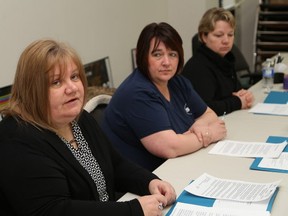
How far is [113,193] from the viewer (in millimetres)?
1562

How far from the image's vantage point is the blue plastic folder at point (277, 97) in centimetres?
261

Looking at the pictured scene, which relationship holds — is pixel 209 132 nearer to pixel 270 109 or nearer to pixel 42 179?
pixel 270 109

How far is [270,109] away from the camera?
246cm

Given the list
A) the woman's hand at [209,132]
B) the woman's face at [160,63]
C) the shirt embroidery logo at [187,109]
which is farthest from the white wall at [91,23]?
the woman's hand at [209,132]

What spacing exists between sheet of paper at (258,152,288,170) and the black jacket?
2.59ft

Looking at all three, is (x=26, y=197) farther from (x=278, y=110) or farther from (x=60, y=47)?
(x=278, y=110)

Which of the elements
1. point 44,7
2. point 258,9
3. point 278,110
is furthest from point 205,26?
point 258,9

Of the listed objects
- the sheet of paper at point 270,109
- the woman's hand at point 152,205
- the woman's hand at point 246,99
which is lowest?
the sheet of paper at point 270,109

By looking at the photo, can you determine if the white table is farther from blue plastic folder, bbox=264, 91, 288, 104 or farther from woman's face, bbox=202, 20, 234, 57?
woman's face, bbox=202, 20, 234, 57

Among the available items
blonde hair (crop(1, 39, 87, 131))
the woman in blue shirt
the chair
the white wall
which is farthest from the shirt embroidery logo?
the white wall

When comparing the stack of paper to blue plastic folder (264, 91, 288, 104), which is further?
blue plastic folder (264, 91, 288, 104)

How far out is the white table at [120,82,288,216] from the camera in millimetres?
1508

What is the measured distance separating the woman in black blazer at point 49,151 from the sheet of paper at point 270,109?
1173 mm

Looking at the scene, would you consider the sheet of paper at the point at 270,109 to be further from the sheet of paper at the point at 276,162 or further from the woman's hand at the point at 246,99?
the sheet of paper at the point at 276,162
